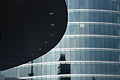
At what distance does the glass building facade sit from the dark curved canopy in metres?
51.8

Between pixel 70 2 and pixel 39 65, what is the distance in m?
16.9

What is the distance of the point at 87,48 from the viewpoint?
75.4 m

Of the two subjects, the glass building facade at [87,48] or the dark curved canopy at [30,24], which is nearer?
the dark curved canopy at [30,24]

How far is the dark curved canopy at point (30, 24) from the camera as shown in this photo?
1370cm

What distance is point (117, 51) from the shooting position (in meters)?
77.2

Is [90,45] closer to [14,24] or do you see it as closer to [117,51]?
[117,51]

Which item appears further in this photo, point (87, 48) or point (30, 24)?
point (87, 48)

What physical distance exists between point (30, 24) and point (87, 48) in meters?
59.6

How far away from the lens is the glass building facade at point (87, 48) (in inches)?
2953

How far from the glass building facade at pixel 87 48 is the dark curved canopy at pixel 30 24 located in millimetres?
51844

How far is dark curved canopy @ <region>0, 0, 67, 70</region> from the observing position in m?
13.7

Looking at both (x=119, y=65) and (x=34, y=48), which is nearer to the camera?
(x=34, y=48)

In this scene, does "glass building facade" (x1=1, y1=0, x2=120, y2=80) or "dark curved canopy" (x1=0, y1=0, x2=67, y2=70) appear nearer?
"dark curved canopy" (x1=0, y1=0, x2=67, y2=70)

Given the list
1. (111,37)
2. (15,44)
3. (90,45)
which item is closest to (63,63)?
(90,45)
